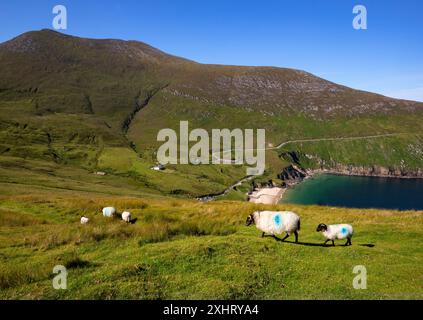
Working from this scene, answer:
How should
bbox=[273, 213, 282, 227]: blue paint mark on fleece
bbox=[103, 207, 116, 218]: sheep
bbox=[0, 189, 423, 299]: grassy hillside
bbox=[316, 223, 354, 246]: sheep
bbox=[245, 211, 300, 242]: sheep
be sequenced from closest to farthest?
1. bbox=[0, 189, 423, 299]: grassy hillside
2. bbox=[245, 211, 300, 242]: sheep
3. bbox=[273, 213, 282, 227]: blue paint mark on fleece
4. bbox=[316, 223, 354, 246]: sheep
5. bbox=[103, 207, 116, 218]: sheep

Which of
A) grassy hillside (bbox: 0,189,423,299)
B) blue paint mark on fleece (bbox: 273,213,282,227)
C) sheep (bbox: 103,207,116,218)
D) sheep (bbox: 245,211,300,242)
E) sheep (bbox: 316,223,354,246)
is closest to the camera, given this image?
grassy hillside (bbox: 0,189,423,299)

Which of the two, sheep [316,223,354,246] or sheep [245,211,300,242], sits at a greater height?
sheep [245,211,300,242]

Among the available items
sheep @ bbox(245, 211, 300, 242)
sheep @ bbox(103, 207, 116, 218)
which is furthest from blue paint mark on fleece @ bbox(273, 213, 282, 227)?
sheep @ bbox(103, 207, 116, 218)

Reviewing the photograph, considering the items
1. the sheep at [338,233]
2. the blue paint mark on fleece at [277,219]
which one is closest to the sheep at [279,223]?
the blue paint mark on fleece at [277,219]

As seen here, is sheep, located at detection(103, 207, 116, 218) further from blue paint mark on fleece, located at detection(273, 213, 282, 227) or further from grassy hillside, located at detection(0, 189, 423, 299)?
blue paint mark on fleece, located at detection(273, 213, 282, 227)

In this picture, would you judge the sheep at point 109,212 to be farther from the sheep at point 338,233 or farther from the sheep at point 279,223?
the sheep at point 338,233

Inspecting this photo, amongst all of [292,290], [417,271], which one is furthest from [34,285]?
[417,271]

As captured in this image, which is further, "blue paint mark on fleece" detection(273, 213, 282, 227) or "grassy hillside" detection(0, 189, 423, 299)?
"blue paint mark on fleece" detection(273, 213, 282, 227)
